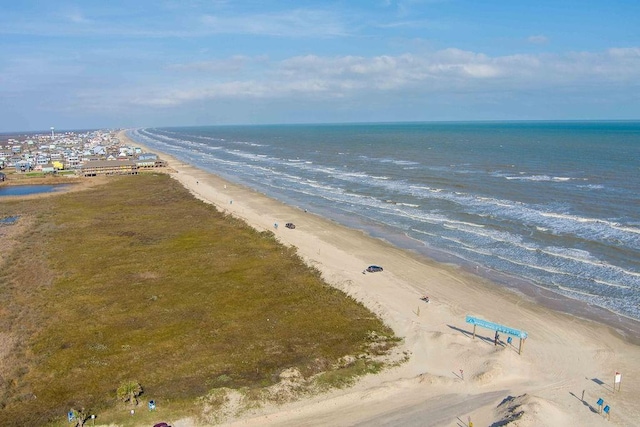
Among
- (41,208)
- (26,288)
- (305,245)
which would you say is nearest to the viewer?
(26,288)

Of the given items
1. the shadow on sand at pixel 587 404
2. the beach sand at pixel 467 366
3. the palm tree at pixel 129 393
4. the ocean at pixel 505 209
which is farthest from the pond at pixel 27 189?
the shadow on sand at pixel 587 404

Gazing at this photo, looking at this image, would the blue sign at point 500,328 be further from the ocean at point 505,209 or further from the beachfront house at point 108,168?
the beachfront house at point 108,168

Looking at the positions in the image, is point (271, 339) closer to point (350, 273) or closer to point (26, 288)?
point (350, 273)

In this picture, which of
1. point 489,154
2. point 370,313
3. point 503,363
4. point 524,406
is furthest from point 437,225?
point 489,154

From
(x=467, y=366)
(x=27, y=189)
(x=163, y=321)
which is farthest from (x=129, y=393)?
(x=27, y=189)

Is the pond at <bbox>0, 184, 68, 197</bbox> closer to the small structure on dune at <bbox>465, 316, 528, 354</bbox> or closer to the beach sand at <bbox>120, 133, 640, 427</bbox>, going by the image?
the beach sand at <bbox>120, 133, 640, 427</bbox>

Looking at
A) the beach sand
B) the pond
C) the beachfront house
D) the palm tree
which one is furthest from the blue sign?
the beachfront house
